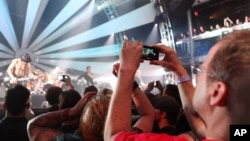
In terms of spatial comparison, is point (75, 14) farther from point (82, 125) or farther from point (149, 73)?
point (82, 125)

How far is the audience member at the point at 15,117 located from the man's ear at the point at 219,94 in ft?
3.99

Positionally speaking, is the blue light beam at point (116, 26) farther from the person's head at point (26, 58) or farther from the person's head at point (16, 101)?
the person's head at point (16, 101)

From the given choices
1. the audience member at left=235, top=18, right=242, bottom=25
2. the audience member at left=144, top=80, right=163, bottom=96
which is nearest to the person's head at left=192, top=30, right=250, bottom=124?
the audience member at left=144, top=80, right=163, bottom=96

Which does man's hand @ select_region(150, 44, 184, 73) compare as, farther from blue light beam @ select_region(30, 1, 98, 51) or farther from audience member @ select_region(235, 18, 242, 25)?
blue light beam @ select_region(30, 1, 98, 51)

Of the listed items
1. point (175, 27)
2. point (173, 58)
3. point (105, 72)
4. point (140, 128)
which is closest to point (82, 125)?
point (140, 128)

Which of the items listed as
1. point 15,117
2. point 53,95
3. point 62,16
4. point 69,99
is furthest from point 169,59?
point 62,16

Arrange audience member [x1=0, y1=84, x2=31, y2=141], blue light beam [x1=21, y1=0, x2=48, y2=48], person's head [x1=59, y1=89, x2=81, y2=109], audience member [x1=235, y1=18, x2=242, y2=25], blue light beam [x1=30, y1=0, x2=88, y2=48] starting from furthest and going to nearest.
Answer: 1. blue light beam [x1=30, y1=0, x2=88, y2=48]
2. blue light beam [x1=21, y1=0, x2=48, y2=48]
3. audience member [x1=235, y1=18, x2=242, y2=25]
4. person's head [x1=59, y1=89, x2=81, y2=109]
5. audience member [x1=0, y1=84, x2=31, y2=141]

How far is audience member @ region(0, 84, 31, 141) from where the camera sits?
1.56 metres

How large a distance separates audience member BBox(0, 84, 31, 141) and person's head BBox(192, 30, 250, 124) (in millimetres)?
1193

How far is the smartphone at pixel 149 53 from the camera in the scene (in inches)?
34.0

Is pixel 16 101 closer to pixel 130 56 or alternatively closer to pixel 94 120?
pixel 94 120

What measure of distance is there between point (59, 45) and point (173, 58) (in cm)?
598

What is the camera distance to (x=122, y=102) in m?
0.70

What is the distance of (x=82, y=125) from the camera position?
1.03 metres
